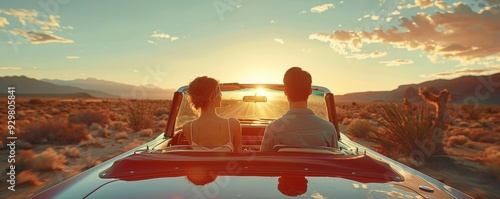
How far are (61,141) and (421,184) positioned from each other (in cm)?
1813

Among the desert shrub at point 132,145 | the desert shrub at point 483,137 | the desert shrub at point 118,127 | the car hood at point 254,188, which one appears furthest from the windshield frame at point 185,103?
the desert shrub at point 118,127

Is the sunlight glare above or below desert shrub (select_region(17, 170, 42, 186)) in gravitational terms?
above

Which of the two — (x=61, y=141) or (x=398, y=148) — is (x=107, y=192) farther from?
(x=61, y=141)

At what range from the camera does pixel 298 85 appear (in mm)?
3492

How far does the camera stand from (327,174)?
7.49 ft

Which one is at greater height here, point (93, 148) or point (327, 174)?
point (327, 174)

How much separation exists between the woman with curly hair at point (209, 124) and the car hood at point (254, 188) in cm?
142

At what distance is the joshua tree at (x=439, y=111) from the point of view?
12.7 metres

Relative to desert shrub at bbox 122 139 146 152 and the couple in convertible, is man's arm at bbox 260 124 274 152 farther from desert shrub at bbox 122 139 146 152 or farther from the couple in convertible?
desert shrub at bbox 122 139 146 152

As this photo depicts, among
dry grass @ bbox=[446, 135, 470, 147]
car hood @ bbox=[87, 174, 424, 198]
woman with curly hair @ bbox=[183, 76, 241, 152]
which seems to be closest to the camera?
car hood @ bbox=[87, 174, 424, 198]

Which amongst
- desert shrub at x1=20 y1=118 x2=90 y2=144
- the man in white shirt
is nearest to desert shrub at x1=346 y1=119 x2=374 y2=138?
desert shrub at x1=20 y1=118 x2=90 y2=144

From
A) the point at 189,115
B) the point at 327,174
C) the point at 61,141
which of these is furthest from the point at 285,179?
the point at 61,141

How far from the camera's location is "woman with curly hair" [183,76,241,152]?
3.61 m

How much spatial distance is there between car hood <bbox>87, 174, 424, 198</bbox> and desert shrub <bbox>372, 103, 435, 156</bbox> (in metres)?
11.1
